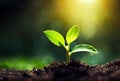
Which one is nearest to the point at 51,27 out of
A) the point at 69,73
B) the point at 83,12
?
the point at 83,12

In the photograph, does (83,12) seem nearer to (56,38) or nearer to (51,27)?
(51,27)

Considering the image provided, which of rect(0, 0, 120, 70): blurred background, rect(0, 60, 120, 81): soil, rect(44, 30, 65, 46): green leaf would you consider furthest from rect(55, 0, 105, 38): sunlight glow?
rect(0, 60, 120, 81): soil

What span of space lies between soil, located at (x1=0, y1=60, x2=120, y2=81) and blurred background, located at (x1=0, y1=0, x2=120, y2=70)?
121 cm

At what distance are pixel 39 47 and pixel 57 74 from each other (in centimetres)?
207

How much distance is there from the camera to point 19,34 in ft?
11.7

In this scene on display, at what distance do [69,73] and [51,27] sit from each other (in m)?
2.59

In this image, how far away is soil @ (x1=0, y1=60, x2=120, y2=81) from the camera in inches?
40.0

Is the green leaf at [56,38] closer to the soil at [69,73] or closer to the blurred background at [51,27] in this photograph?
the soil at [69,73]

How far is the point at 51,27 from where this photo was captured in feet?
12.1

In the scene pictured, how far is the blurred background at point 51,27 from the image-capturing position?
9.34 feet

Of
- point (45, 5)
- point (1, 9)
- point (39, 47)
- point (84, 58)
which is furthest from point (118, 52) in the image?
point (1, 9)

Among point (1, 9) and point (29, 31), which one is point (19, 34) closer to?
point (29, 31)

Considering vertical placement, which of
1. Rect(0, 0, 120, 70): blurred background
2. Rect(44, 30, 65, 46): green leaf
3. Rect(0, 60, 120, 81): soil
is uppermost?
Rect(0, 0, 120, 70): blurred background

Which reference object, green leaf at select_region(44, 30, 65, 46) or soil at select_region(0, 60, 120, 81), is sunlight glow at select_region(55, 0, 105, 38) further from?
soil at select_region(0, 60, 120, 81)
